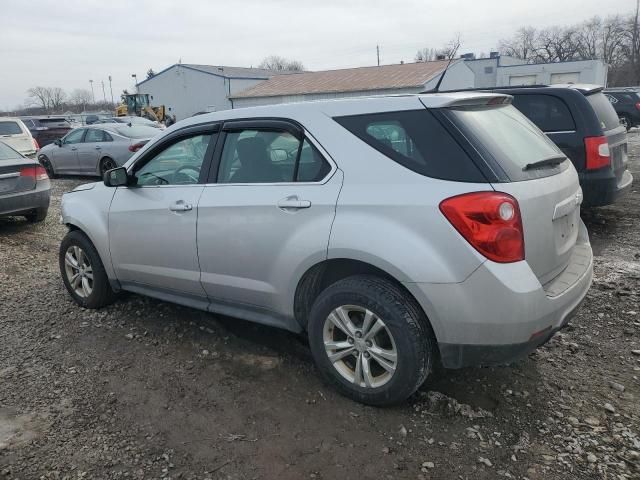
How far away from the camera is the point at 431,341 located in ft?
9.28

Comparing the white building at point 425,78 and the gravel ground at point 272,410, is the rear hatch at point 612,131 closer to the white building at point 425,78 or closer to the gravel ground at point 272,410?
the gravel ground at point 272,410

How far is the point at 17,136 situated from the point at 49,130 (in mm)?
6938

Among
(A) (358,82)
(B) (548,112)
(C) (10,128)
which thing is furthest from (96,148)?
(A) (358,82)

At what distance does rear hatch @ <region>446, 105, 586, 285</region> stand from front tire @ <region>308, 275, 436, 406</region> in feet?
2.29

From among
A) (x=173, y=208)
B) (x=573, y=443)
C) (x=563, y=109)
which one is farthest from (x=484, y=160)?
(x=563, y=109)

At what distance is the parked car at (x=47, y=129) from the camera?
21.0 meters

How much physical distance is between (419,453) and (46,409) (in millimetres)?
2230

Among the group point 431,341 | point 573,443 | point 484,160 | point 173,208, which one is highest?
point 484,160

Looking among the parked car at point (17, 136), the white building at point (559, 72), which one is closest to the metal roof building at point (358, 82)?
the white building at point (559, 72)

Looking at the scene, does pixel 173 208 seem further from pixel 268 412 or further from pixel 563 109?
pixel 563 109

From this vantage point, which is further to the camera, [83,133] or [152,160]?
[83,133]

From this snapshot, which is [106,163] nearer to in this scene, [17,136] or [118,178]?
[17,136]

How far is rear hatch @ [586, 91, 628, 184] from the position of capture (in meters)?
6.13

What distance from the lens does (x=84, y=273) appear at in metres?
4.69
